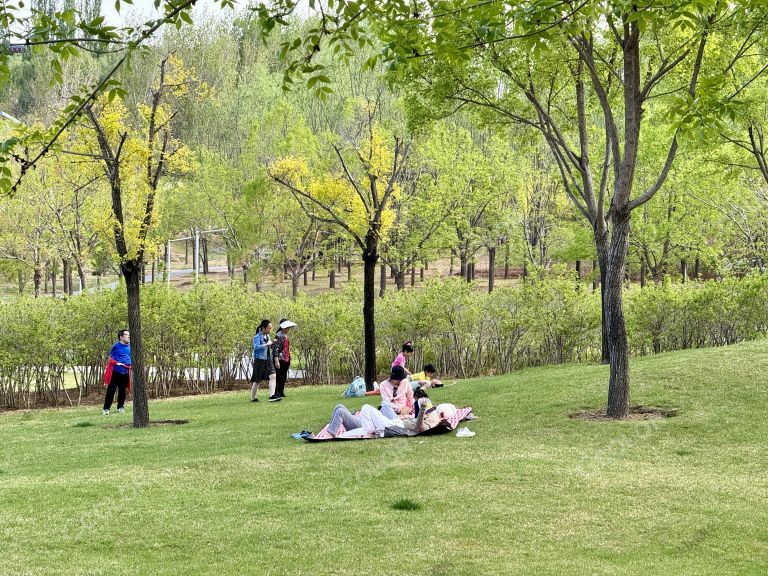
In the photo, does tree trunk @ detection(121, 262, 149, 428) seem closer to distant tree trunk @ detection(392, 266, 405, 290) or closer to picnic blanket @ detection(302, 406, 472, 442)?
picnic blanket @ detection(302, 406, 472, 442)

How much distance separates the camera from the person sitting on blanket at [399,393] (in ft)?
36.7

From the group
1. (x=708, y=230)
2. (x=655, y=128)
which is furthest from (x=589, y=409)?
(x=708, y=230)

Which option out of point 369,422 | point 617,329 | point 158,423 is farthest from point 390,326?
point 369,422

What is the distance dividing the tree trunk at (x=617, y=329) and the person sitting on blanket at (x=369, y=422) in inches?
110

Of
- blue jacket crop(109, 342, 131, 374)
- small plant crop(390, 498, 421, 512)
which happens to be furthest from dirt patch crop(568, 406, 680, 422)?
blue jacket crop(109, 342, 131, 374)

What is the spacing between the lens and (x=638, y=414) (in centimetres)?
1179

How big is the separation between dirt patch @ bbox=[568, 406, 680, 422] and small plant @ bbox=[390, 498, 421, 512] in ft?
17.3

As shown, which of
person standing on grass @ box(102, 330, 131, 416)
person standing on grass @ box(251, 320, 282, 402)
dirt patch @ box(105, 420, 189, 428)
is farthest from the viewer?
person standing on grass @ box(251, 320, 282, 402)

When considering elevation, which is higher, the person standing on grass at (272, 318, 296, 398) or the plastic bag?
the person standing on grass at (272, 318, 296, 398)

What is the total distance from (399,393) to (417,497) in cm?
408

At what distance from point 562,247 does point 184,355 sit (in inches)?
1113

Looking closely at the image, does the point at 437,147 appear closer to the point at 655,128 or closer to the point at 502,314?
the point at 655,128

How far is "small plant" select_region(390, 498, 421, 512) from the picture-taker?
690 cm

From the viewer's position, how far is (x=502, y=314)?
67.3 feet
